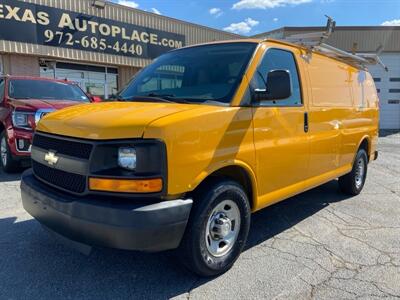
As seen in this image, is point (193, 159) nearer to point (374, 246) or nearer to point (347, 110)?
point (374, 246)

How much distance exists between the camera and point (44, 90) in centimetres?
751

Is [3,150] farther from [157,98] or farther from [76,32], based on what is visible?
[76,32]

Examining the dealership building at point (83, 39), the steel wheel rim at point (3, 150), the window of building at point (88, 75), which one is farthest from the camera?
the window of building at point (88, 75)

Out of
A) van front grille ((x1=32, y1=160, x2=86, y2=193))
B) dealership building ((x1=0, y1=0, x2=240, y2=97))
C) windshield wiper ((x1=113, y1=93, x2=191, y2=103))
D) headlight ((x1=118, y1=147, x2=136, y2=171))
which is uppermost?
dealership building ((x1=0, y1=0, x2=240, y2=97))

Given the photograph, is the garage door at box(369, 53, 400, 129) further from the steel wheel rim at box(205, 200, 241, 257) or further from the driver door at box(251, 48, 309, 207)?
the steel wheel rim at box(205, 200, 241, 257)

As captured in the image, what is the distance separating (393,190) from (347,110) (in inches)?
86.7

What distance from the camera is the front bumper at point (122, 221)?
252 cm

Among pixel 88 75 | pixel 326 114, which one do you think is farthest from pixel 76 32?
pixel 326 114

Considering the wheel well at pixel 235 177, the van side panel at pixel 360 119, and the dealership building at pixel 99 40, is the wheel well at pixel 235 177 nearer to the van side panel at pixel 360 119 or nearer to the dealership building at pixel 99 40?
the van side panel at pixel 360 119

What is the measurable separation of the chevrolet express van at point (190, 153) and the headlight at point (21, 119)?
9.73ft

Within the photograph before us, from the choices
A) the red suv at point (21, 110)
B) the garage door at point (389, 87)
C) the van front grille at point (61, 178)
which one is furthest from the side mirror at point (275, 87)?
the garage door at point (389, 87)

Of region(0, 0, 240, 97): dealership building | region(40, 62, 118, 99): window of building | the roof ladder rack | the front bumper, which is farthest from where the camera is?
region(40, 62, 118, 99): window of building

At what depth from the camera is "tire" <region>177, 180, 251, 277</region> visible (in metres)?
2.87

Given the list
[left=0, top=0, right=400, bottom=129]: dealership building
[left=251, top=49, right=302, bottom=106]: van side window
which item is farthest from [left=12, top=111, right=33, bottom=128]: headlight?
[left=0, top=0, right=400, bottom=129]: dealership building
